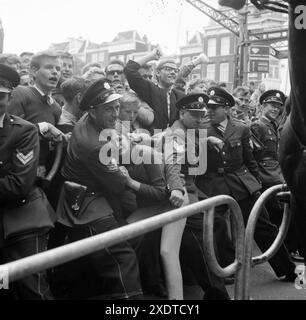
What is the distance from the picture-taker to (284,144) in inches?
113

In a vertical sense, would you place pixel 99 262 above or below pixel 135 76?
below

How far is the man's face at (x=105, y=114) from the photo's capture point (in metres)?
3.38

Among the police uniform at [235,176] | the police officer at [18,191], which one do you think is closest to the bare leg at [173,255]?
the police officer at [18,191]

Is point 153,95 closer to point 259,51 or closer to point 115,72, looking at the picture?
point 115,72

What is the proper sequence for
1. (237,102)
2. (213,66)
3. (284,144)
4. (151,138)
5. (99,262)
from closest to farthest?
(99,262) → (284,144) → (151,138) → (237,102) → (213,66)

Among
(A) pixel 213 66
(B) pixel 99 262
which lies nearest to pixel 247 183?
(B) pixel 99 262

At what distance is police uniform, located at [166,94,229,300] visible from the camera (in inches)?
136

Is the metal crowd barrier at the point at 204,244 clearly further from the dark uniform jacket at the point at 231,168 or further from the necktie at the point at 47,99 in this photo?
the necktie at the point at 47,99

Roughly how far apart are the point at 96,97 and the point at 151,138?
769 mm

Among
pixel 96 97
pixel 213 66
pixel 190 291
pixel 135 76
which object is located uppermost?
pixel 213 66

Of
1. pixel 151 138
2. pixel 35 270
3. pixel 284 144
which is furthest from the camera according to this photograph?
pixel 151 138

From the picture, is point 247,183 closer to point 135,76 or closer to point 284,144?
point 135,76

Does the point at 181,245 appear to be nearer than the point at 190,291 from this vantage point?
No

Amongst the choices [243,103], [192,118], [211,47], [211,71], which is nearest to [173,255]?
[192,118]
